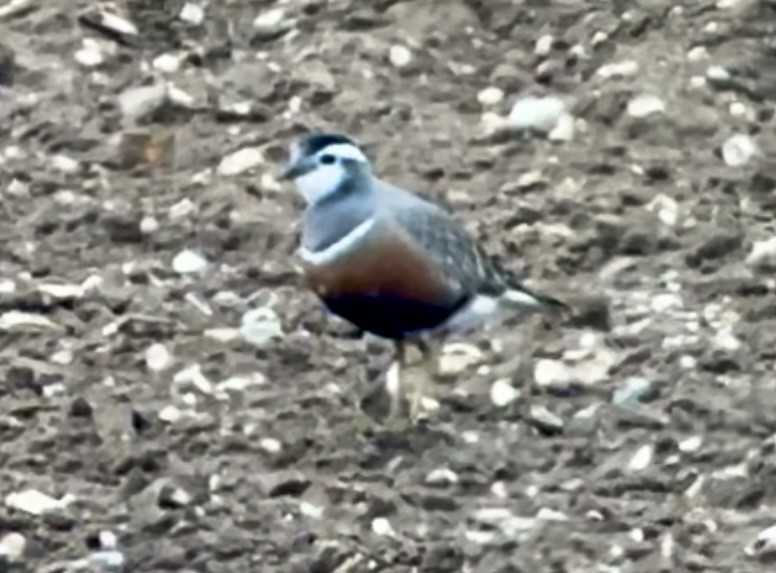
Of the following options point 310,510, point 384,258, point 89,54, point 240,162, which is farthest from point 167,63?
point 310,510

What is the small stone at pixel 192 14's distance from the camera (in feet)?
16.8

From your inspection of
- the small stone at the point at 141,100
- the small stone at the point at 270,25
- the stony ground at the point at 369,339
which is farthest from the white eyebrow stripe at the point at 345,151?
the small stone at the point at 270,25

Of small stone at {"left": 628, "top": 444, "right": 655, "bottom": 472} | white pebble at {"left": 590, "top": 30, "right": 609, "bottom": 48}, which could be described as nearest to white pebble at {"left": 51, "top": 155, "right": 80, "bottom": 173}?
white pebble at {"left": 590, "top": 30, "right": 609, "bottom": 48}

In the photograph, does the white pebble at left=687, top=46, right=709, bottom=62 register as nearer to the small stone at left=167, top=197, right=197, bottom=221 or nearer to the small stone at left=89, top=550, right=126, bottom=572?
the small stone at left=167, top=197, right=197, bottom=221

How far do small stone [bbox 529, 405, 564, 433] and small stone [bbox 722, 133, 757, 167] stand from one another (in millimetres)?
912

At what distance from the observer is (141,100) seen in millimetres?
4832

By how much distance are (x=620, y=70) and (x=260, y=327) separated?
3.76ft

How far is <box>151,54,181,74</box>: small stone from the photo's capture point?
496cm

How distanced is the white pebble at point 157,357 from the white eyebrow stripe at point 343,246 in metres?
0.43

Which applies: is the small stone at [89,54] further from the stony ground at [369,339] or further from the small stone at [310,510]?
the small stone at [310,510]

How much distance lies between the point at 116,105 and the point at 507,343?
3.69 feet

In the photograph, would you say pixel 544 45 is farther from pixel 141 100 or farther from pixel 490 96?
pixel 141 100

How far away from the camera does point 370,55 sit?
4.95 metres

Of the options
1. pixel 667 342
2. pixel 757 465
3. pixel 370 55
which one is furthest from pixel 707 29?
pixel 757 465
